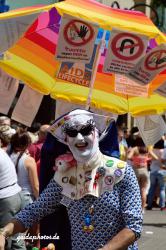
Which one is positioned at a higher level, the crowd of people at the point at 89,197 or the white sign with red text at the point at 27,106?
the white sign with red text at the point at 27,106

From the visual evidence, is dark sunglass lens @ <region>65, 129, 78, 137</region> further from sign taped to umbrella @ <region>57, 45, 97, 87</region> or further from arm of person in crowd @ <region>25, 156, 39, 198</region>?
arm of person in crowd @ <region>25, 156, 39, 198</region>

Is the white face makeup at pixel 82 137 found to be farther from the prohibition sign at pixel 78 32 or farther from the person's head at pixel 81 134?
the prohibition sign at pixel 78 32

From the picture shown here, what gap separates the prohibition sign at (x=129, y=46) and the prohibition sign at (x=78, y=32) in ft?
0.76

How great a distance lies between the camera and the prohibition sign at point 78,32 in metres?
6.40

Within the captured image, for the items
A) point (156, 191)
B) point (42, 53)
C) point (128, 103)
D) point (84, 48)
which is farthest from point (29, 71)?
point (156, 191)

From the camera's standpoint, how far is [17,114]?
7477 millimetres

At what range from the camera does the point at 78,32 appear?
21.4ft

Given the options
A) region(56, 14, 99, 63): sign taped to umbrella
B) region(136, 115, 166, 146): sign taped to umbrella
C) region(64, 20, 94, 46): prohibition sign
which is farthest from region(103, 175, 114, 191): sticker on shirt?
region(136, 115, 166, 146): sign taped to umbrella

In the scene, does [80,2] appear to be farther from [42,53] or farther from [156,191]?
[156,191]

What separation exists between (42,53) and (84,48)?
0.84 meters

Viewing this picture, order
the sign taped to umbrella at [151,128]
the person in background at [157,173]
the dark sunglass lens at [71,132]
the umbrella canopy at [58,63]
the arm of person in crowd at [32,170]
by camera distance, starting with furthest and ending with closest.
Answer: the person in background at [157,173] < the sign taped to umbrella at [151,128] < the arm of person in crowd at [32,170] < the umbrella canopy at [58,63] < the dark sunglass lens at [71,132]

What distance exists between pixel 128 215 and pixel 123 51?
289 centimetres

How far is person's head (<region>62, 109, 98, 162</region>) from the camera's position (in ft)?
14.1

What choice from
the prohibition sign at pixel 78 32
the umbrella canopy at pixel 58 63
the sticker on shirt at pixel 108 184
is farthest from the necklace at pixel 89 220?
the prohibition sign at pixel 78 32
